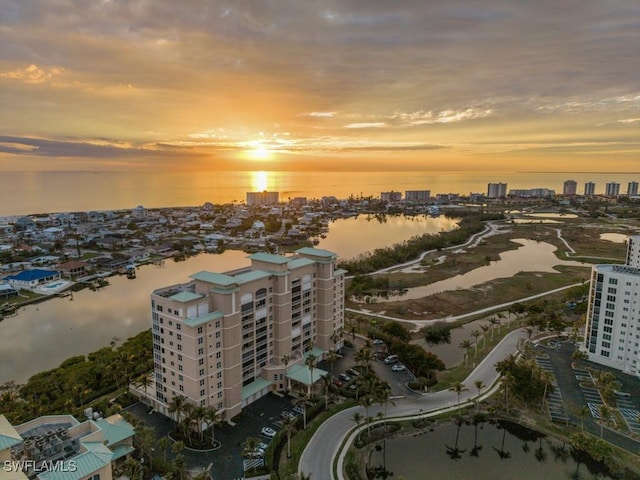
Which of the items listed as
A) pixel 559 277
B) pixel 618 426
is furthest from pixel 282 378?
pixel 559 277

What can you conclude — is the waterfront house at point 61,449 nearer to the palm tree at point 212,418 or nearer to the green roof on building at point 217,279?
the palm tree at point 212,418

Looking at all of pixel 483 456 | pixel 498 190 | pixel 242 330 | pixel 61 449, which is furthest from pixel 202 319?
pixel 498 190

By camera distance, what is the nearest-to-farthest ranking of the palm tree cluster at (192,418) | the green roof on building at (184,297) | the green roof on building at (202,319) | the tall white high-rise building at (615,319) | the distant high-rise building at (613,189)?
the palm tree cluster at (192,418), the green roof on building at (202,319), the green roof on building at (184,297), the tall white high-rise building at (615,319), the distant high-rise building at (613,189)

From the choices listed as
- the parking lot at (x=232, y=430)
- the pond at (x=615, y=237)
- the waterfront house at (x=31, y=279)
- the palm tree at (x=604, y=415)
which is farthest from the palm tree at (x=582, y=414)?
the pond at (x=615, y=237)

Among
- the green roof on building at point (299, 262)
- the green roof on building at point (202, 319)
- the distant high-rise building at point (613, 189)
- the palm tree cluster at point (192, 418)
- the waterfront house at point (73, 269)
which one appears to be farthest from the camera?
the distant high-rise building at point (613, 189)

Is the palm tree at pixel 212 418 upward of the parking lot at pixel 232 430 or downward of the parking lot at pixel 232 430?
upward

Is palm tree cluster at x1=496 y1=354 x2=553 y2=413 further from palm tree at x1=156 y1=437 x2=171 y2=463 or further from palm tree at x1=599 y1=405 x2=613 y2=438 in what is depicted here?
palm tree at x1=156 y1=437 x2=171 y2=463

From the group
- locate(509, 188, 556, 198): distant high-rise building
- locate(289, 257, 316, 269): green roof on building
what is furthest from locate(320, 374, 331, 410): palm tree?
locate(509, 188, 556, 198): distant high-rise building
